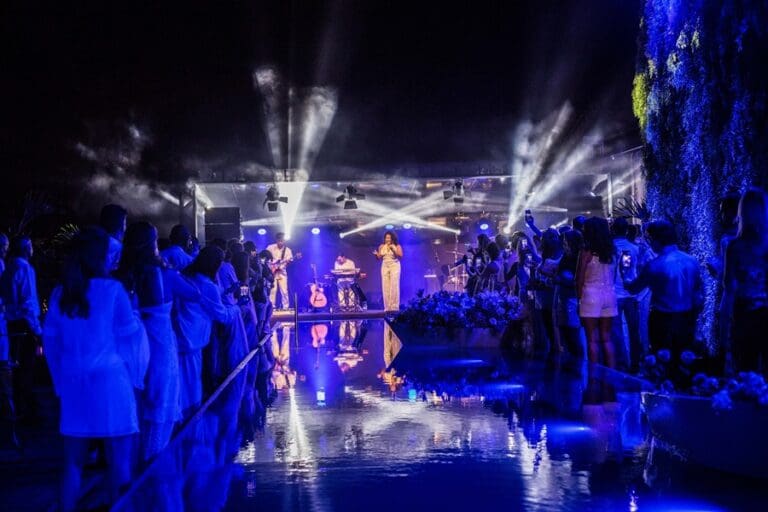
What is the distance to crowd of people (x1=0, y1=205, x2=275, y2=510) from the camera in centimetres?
394

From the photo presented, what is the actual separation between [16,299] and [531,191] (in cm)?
1870

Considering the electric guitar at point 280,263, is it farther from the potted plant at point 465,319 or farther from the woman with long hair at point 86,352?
the woman with long hair at point 86,352

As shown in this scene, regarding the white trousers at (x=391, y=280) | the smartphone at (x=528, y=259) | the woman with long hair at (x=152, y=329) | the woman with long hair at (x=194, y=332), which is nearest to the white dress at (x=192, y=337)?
the woman with long hair at (x=194, y=332)

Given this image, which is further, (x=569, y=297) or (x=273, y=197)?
(x=273, y=197)

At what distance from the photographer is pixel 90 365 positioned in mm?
3926

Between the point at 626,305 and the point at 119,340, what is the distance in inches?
265

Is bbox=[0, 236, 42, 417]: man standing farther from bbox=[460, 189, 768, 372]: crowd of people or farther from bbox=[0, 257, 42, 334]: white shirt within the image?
bbox=[460, 189, 768, 372]: crowd of people

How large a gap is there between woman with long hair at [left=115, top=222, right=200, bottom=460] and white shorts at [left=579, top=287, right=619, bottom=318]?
4.41 m

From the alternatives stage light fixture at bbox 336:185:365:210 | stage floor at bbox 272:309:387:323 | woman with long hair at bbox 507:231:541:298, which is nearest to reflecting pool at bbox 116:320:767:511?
woman with long hair at bbox 507:231:541:298

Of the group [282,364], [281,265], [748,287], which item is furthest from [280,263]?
[748,287]

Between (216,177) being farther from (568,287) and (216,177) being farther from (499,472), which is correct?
(499,472)

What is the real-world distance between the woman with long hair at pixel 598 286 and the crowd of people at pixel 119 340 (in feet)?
10.9

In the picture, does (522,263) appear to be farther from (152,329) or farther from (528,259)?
(152,329)

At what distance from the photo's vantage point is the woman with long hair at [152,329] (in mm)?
5387
